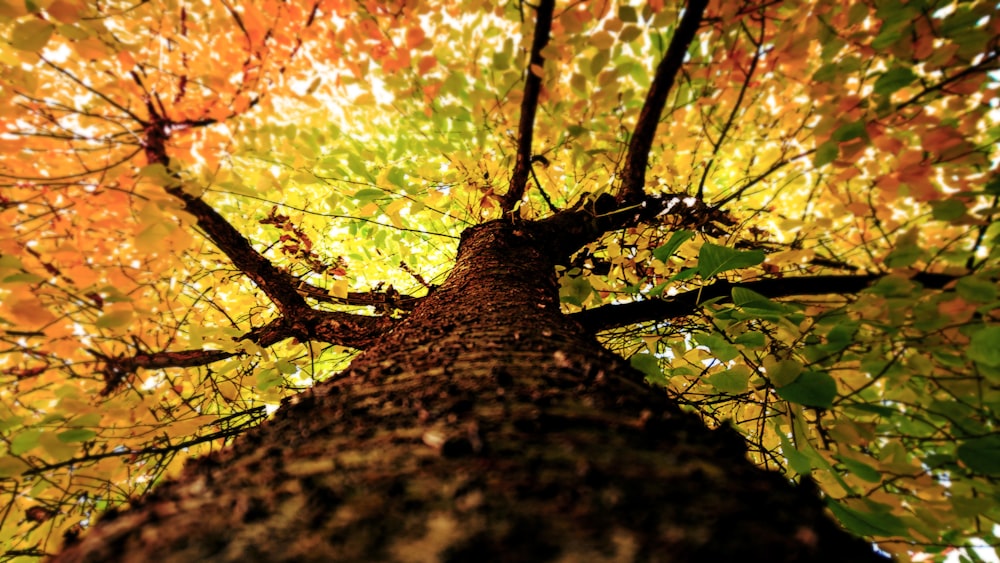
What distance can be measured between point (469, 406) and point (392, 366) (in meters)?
0.45

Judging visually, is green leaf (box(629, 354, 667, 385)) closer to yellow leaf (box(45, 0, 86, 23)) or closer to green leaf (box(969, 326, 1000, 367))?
green leaf (box(969, 326, 1000, 367))

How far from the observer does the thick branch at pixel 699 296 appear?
6.79 ft

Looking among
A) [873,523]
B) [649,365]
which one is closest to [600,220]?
[649,365]

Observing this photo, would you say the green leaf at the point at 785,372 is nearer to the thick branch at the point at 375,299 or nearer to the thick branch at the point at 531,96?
the thick branch at the point at 531,96

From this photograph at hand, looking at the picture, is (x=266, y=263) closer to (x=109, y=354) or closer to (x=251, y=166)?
(x=251, y=166)

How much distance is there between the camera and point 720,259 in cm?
183

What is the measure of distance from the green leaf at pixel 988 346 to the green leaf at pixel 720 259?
69 centimetres

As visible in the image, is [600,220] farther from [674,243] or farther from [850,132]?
[850,132]

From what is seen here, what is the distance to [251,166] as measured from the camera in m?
2.75

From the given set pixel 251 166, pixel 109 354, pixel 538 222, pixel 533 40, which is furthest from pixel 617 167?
pixel 109 354

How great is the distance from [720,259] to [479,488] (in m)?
1.62

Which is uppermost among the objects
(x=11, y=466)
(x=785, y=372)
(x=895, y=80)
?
(x=895, y=80)

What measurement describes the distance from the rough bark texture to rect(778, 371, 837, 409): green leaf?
716 millimetres

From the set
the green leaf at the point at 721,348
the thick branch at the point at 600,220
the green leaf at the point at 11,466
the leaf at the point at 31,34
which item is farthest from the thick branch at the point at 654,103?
the green leaf at the point at 11,466
